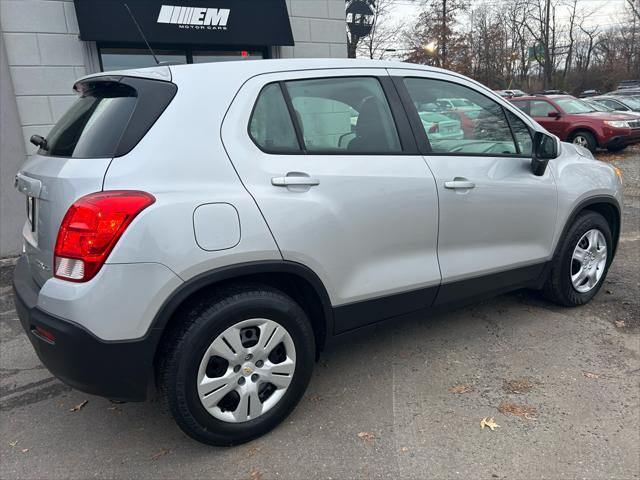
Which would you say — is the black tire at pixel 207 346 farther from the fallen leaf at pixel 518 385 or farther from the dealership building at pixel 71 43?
the dealership building at pixel 71 43

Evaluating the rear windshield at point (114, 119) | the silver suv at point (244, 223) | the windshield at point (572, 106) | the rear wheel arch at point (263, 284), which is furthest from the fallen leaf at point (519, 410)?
the windshield at point (572, 106)

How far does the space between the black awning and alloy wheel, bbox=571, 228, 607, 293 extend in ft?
17.0

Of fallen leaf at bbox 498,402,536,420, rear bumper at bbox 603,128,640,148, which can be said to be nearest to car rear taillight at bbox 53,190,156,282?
fallen leaf at bbox 498,402,536,420

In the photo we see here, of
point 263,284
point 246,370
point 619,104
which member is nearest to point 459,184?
point 263,284

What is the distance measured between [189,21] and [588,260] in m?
5.58

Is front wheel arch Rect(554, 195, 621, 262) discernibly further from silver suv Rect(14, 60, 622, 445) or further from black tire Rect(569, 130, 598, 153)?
black tire Rect(569, 130, 598, 153)

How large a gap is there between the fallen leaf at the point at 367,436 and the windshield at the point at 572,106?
12863 mm

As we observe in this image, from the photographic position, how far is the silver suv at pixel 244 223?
2117 mm

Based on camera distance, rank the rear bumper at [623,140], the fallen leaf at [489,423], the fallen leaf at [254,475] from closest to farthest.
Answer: the fallen leaf at [254,475] < the fallen leaf at [489,423] < the rear bumper at [623,140]

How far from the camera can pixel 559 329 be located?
144 inches

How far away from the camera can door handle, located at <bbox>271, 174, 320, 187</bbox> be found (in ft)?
7.93

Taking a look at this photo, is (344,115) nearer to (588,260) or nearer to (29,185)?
(29,185)

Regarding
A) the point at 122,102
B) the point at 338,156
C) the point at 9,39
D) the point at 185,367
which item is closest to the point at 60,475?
the point at 185,367

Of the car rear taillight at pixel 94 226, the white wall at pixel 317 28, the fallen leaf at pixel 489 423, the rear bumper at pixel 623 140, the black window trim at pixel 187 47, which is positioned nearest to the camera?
the car rear taillight at pixel 94 226
